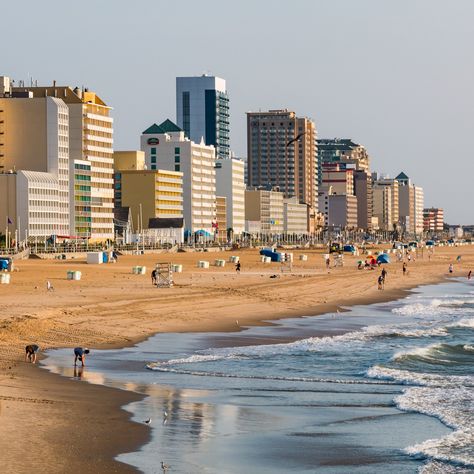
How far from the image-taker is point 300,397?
31391 millimetres

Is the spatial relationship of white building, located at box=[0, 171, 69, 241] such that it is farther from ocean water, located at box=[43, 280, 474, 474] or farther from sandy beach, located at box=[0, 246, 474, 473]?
ocean water, located at box=[43, 280, 474, 474]

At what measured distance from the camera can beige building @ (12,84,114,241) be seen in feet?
564

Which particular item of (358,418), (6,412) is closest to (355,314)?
(358,418)

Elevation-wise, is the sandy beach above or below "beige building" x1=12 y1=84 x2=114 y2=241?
below

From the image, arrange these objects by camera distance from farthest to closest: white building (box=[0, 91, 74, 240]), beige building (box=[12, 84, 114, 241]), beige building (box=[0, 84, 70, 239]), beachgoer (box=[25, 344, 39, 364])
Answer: beige building (box=[12, 84, 114, 241]), beige building (box=[0, 84, 70, 239]), white building (box=[0, 91, 74, 240]), beachgoer (box=[25, 344, 39, 364])

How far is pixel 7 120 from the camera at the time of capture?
167 metres

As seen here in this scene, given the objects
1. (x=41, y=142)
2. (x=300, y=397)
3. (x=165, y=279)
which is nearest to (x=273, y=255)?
(x=41, y=142)

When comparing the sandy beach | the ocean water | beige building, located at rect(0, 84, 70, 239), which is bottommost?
the ocean water

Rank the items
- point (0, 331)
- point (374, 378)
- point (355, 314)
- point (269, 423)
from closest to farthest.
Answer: point (269, 423) < point (374, 378) < point (0, 331) < point (355, 314)

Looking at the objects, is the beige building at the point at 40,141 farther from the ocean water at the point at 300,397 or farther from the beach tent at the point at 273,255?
the ocean water at the point at 300,397

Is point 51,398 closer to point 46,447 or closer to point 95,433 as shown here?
point 95,433

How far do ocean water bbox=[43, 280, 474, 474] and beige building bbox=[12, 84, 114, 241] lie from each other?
123 meters

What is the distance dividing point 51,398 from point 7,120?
142474 millimetres

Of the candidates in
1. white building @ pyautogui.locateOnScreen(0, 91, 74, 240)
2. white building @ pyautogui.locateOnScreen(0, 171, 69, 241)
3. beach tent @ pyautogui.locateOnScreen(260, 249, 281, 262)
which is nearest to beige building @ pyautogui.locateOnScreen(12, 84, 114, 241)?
white building @ pyautogui.locateOnScreen(0, 91, 74, 240)
